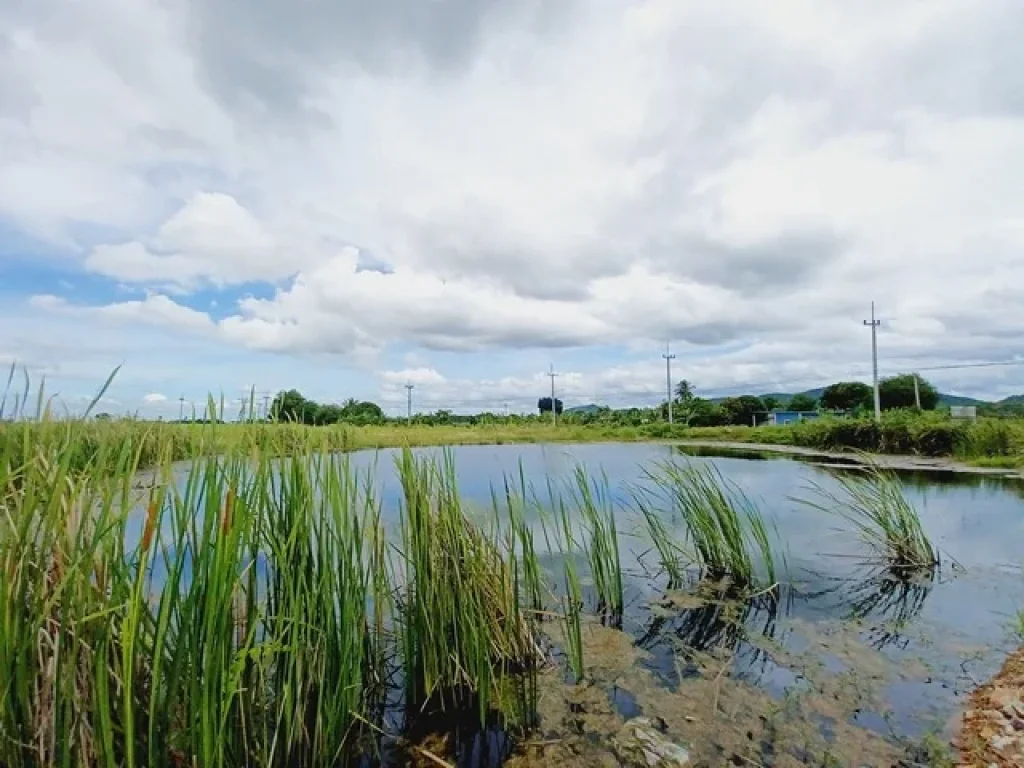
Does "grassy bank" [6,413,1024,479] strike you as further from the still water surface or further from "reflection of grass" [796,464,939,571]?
"reflection of grass" [796,464,939,571]

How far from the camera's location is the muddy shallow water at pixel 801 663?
3223mm

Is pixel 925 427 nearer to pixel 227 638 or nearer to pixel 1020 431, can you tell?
pixel 1020 431

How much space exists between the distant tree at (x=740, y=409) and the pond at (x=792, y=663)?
3575cm

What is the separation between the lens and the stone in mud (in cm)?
300

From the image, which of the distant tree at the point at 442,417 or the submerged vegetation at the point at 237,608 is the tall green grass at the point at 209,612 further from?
the distant tree at the point at 442,417

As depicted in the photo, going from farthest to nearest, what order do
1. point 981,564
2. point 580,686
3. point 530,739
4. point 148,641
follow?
point 981,564
point 580,686
point 530,739
point 148,641

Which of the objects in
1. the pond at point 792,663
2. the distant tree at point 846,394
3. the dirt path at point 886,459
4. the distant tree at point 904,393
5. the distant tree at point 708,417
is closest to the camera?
the pond at point 792,663

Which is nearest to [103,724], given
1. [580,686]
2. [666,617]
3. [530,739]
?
[530,739]

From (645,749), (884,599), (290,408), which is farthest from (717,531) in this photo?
(290,408)

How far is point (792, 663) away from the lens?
427 cm

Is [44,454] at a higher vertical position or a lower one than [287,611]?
higher

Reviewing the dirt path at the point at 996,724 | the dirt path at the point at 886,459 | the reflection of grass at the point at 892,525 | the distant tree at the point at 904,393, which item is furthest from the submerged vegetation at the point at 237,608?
the distant tree at the point at 904,393

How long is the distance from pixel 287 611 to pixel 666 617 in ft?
12.1

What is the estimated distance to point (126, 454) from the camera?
1.82 m
